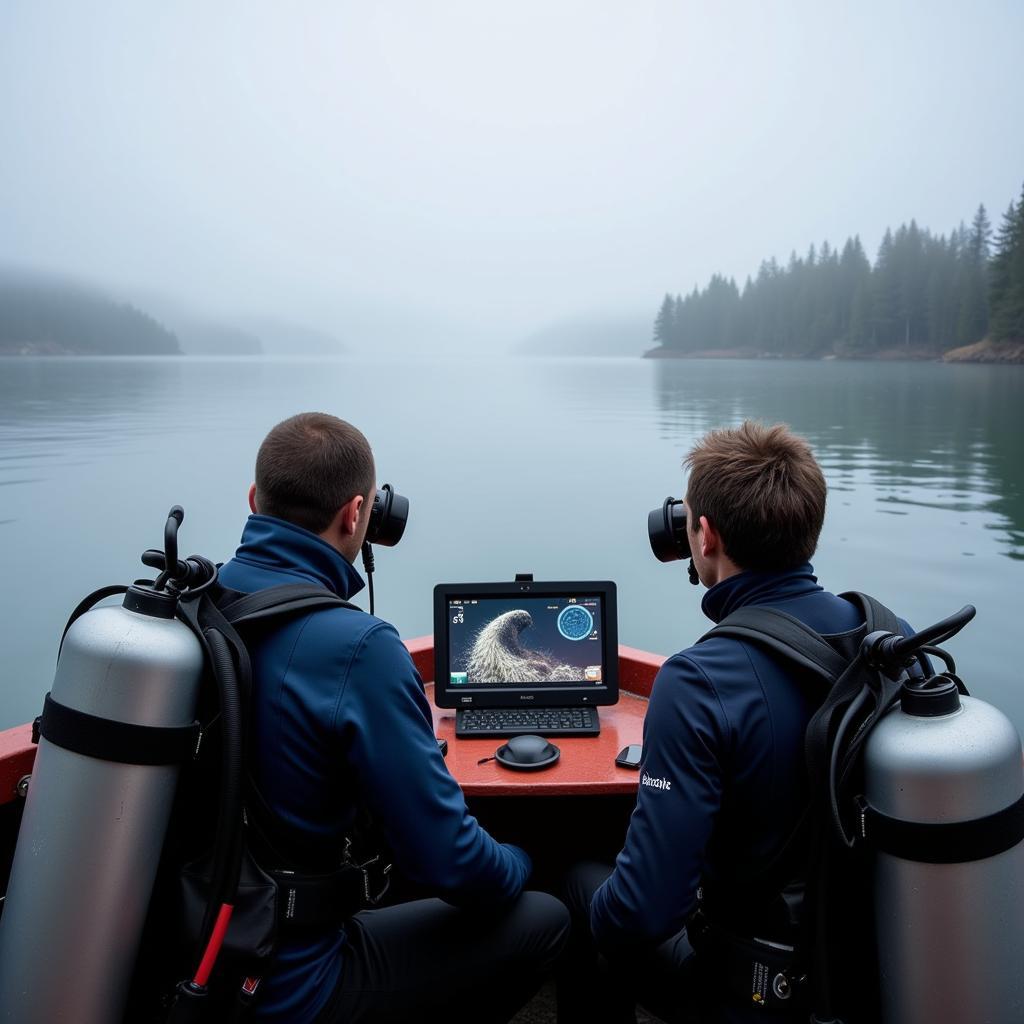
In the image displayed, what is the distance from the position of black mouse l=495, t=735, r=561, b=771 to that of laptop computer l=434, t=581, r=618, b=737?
0.65 ft

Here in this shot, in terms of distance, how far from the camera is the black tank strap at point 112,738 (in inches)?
37.9

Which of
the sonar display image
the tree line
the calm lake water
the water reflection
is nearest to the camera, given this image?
the sonar display image

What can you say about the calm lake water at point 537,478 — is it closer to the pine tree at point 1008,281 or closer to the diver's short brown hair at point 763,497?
the pine tree at point 1008,281

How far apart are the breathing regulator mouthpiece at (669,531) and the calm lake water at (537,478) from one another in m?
1.84

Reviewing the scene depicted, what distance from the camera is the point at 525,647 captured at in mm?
1865

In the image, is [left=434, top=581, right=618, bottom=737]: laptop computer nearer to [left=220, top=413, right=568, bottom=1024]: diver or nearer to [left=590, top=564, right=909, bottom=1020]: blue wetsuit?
[left=220, top=413, right=568, bottom=1024]: diver

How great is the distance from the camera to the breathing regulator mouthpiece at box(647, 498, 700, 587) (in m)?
1.45

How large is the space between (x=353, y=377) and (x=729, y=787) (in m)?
18.3

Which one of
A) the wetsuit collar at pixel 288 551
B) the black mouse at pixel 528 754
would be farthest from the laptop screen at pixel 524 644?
the wetsuit collar at pixel 288 551

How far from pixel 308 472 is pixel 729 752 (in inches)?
26.9

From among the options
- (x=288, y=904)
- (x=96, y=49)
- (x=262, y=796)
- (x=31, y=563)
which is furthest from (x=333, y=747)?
(x=96, y=49)

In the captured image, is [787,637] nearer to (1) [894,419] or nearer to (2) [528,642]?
(2) [528,642]

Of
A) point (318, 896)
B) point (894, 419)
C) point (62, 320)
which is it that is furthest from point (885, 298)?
point (318, 896)

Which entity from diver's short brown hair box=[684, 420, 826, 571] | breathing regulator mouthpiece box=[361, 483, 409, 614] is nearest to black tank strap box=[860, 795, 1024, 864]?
diver's short brown hair box=[684, 420, 826, 571]
